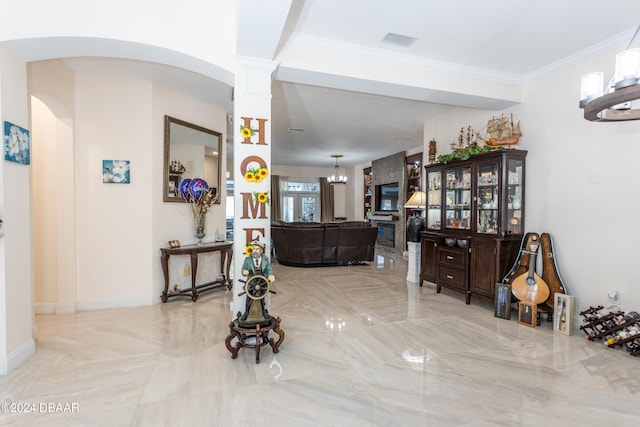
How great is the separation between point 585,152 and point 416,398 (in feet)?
10.3

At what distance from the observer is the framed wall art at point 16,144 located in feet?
7.66

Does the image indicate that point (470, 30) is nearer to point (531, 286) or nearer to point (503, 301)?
point (531, 286)

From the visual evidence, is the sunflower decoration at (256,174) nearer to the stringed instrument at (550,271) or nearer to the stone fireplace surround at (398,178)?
the stringed instrument at (550,271)

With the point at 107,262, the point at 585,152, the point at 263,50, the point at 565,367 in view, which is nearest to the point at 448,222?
the point at 585,152

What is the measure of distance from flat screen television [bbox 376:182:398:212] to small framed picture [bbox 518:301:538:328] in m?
5.63

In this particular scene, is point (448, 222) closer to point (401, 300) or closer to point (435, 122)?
point (401, 300)

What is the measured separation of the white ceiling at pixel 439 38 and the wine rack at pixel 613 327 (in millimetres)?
2529

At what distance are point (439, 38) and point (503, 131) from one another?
68.3 inches

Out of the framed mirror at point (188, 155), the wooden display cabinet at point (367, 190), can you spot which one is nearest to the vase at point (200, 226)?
the framed mirror at point (188, 155)

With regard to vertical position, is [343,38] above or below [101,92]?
above

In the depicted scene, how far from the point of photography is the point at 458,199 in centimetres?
455

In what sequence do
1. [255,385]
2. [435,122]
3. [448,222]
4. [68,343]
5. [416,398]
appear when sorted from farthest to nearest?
1. [435,122]
2. [448,222]
3. [68,343]
4. [255,385]
5. [416,398]

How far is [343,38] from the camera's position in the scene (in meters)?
3.12

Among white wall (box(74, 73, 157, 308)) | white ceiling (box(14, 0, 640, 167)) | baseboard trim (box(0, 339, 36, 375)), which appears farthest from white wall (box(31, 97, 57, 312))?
baseboard trim (box(0, 339, 36, 375))
